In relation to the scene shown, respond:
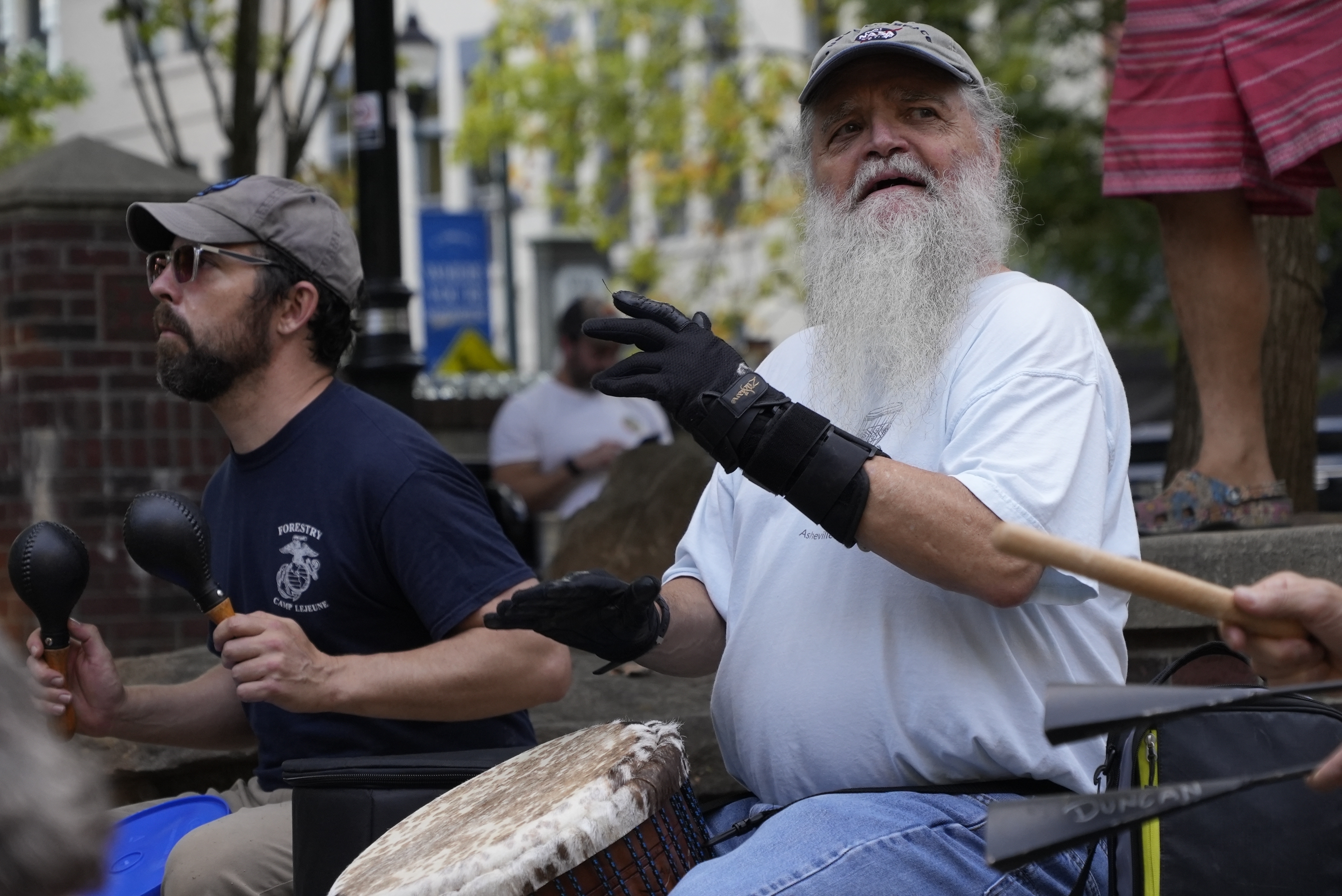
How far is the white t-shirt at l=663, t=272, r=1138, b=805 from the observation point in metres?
2.29

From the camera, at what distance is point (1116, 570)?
166cm

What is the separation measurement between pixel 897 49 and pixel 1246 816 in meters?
1.31

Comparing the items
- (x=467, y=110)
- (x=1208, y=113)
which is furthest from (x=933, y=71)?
(x=467, y=110)

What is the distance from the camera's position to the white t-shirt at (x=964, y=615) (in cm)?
229

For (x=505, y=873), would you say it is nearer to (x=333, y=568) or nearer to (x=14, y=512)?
(x=333, y=568)

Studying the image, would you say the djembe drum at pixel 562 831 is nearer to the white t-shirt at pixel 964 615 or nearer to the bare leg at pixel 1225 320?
the white t-shirt at pixel 964 615

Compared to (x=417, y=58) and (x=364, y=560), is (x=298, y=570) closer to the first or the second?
(x=364, y=560)

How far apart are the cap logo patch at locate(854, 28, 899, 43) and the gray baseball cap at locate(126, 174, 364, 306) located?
125cm

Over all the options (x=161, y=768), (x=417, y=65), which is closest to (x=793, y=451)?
(x=161, y=768)

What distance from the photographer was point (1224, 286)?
3766mm

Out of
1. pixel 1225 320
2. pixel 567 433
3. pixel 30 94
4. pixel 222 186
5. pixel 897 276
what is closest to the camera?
pixel 897 276

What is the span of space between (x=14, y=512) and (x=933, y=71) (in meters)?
4.20

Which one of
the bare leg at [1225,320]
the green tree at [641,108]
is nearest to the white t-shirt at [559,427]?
the bare leg at [1225,320]

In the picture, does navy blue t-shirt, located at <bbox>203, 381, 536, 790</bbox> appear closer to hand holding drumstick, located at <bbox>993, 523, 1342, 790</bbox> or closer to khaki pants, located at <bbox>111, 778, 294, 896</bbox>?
khaki pants, located at <bbox>111, 778, 294, 896</bbox>
